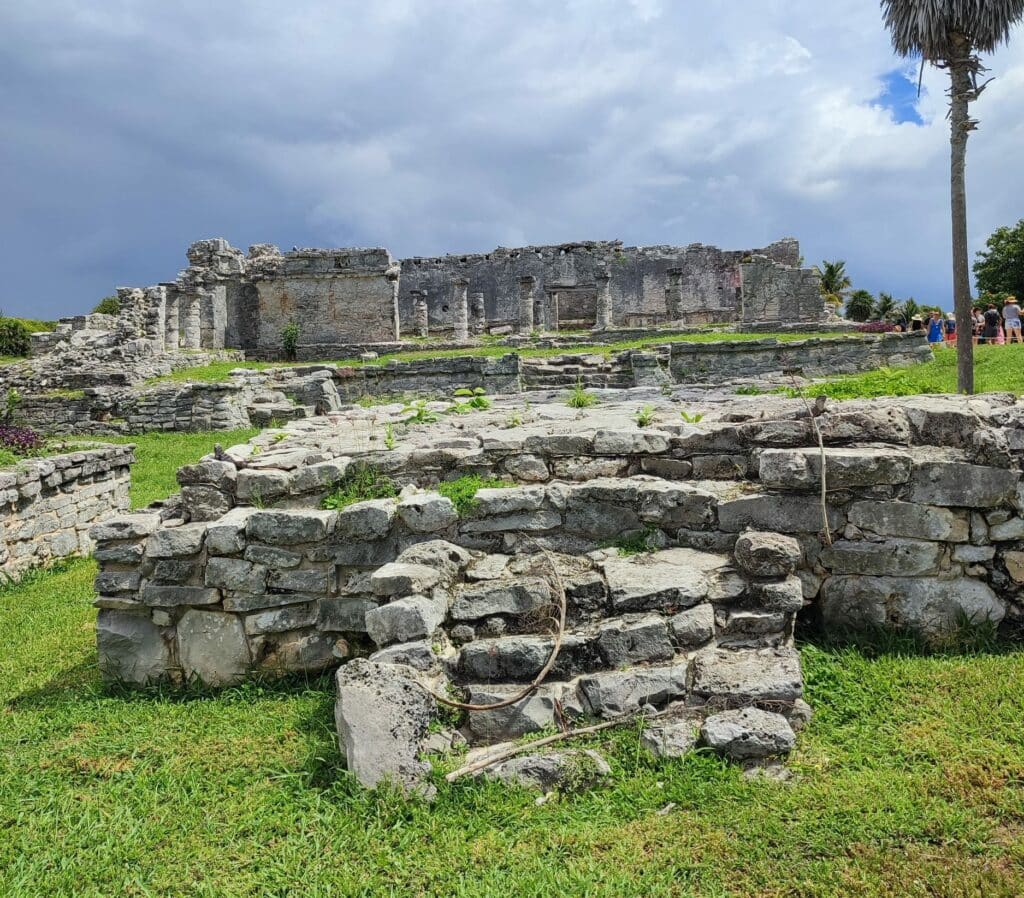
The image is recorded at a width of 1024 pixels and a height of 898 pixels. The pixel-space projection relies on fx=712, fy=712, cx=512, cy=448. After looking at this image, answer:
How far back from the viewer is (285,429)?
23.6 ft

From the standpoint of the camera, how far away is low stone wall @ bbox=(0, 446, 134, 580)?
7797 millimetres

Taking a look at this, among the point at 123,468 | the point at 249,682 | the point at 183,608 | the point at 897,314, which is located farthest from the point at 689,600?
the point at 897,314

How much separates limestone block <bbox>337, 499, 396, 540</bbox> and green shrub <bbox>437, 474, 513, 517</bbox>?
0.44m

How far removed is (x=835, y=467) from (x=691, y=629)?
4.55 ft

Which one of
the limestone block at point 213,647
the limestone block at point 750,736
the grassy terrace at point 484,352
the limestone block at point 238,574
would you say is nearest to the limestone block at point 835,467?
the limestone block at point 750,736

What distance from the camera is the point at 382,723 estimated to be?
10.9ft

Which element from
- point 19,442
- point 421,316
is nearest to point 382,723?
point 19,442

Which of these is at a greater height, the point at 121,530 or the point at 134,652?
the point at 121,530

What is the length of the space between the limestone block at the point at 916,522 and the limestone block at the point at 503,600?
6.65 feet

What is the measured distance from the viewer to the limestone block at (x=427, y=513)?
452 centimetres

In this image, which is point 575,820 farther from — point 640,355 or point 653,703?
point 640,355

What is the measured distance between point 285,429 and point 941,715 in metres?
5.95

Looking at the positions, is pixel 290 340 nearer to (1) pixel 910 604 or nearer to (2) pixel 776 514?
(2) pixel 776 514

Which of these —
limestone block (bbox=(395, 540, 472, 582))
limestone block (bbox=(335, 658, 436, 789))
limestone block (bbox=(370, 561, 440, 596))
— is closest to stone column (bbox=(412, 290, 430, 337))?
limestone block (bbox=(395, 540, 472, 582))
